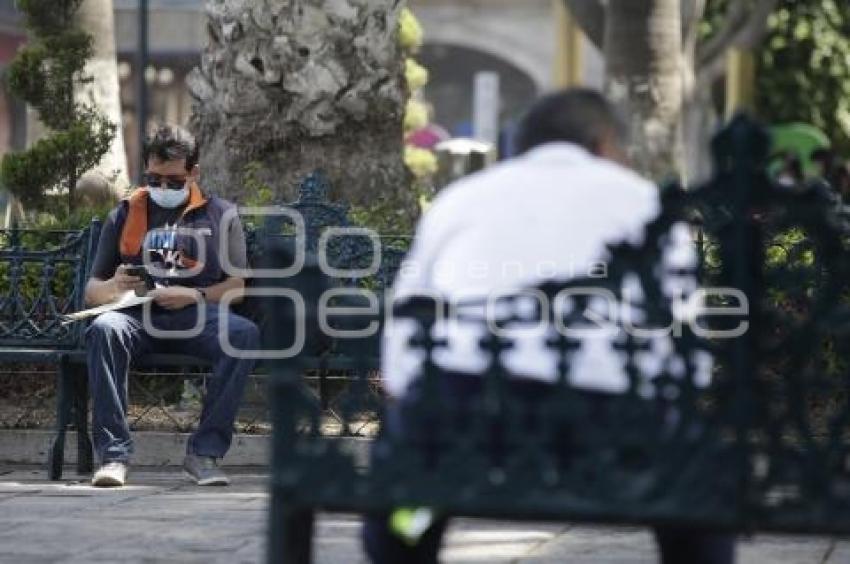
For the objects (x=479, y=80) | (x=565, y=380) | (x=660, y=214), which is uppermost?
(x=479, y=80)

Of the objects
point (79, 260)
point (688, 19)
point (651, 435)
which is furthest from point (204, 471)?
point (688, 19)

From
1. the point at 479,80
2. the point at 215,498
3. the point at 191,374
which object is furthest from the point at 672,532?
the point at 479,80

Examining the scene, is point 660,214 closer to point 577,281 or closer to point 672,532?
point 577,281

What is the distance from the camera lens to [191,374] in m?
10.9

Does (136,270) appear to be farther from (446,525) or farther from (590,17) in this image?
(590,17)

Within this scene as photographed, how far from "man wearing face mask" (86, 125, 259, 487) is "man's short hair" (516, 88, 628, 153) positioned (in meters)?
4.87

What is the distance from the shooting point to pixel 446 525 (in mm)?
5113

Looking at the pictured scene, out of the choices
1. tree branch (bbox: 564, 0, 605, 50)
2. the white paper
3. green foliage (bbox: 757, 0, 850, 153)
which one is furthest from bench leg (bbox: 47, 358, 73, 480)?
green foliage (bbox: 757, 0, 850, 153)

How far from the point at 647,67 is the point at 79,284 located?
11.5 metres

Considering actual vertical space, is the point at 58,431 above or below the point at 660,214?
below

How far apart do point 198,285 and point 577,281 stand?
550 cm

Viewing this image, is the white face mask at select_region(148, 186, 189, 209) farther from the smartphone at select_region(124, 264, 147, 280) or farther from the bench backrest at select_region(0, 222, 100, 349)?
the bench backrest at select_region(0, 222, 100, 349)

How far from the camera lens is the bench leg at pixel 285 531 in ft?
15.8

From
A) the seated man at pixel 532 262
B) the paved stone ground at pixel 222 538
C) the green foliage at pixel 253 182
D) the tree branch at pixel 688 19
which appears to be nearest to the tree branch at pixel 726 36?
the tree branch at pixel 688 19
